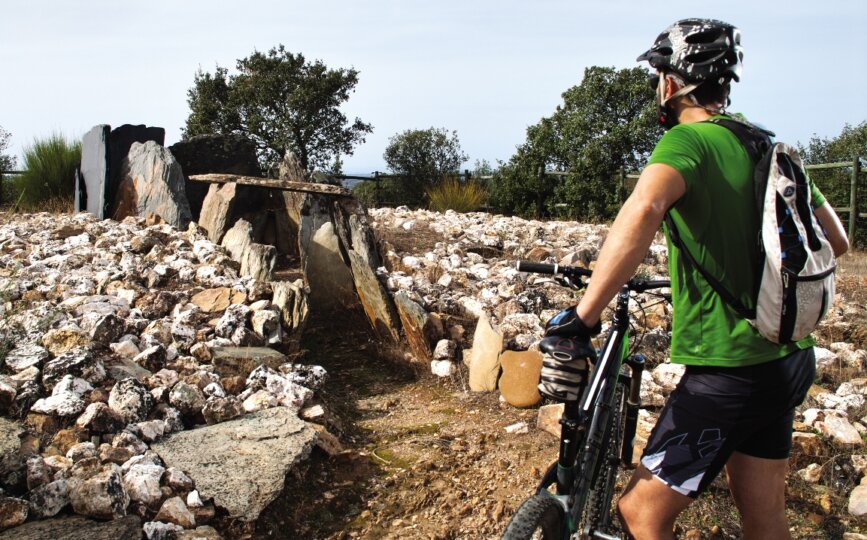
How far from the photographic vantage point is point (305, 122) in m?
16.4

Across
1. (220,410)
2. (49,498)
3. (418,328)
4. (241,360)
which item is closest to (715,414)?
(49,498)

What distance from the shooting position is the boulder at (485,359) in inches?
174

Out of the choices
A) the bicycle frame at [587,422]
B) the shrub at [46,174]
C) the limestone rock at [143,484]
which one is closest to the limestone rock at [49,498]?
the limestone rock at [143,484]

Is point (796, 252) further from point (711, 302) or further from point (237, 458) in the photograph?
point (237, 458)

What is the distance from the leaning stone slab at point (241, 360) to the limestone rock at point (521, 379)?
1.40 metres

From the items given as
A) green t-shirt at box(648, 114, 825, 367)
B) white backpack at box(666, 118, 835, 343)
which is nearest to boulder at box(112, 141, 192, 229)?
green t-shirt at box(648, 114, 825, 367)

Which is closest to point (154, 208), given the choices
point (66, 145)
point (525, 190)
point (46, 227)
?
point (46, 227)

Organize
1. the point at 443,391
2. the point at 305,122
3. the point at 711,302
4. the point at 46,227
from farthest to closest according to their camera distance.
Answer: the point at 305,122, the point at 46,227, the point at 443,391, the point at 711,302

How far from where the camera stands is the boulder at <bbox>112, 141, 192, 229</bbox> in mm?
7602

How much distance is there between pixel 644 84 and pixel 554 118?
1.99m

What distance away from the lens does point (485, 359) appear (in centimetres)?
447

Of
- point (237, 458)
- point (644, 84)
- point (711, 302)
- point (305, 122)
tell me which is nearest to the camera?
point (711, 302)

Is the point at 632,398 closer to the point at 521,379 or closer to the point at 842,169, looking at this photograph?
the point at 521,379

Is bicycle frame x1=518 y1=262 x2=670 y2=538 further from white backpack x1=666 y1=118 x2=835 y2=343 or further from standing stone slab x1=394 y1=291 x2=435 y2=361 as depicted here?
standing stone slab x1=394 y1=291 x2=435 y2=361
